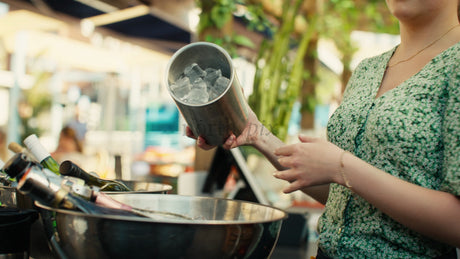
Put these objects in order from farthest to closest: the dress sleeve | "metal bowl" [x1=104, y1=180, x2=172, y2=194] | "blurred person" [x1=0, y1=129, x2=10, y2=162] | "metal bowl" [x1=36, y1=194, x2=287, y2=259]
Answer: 1. "blurred person" [x1=0, y1=129, x2=10, y2=162]
2. "metal bowl" [x1=104, y1=180, x2=172, y2=194]
3. the dress sleeve
4. "metal bowl" [x1=36, y1=194, x2=287, y2=259]

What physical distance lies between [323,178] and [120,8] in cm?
252

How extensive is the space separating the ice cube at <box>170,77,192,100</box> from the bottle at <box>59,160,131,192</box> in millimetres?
292

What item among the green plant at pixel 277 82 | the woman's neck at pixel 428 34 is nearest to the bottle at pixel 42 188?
the woman's neck at pixel 428 34

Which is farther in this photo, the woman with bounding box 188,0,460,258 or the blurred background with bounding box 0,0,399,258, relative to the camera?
the blurred background with bounding box 0,0,399,258

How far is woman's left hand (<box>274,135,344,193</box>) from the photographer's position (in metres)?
0.79

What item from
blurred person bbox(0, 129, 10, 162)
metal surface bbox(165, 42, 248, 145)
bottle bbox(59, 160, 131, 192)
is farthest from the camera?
blurred person bbox(0, 129, 10, 162)

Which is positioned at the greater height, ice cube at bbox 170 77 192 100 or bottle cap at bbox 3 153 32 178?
ice cube at bbox 170 77 192 100

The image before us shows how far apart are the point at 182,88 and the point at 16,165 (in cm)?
36

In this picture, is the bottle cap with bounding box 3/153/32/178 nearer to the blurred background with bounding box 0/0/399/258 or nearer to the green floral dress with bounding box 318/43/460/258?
the green floral dress with bounding box 318/43/460/258

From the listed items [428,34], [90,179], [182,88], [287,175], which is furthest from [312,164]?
[90,179]

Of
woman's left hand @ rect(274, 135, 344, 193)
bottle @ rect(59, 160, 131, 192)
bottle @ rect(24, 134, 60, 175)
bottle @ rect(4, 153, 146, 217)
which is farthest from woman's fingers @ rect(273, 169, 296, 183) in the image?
bottle @ rect(24, 134, 60, 175)

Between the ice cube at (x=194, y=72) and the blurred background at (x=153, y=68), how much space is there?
3.62ft

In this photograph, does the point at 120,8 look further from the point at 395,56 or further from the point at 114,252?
the point at 114,252

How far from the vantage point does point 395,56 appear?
1.11 m
